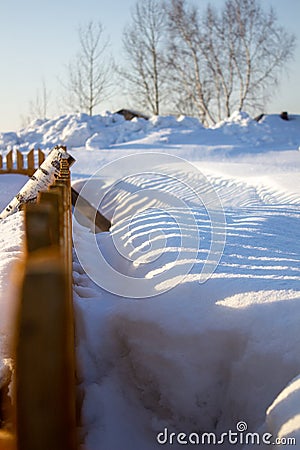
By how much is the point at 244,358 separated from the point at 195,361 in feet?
0.69

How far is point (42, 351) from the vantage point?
1.08 meters

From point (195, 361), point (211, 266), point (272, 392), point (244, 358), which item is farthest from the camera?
point (211, 266)

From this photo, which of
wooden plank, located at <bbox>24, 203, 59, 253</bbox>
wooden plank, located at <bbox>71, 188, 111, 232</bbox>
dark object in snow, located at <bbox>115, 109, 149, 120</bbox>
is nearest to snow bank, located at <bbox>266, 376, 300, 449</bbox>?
wooden plank, located at <bbox>24, 203, 59, 253</bbox>

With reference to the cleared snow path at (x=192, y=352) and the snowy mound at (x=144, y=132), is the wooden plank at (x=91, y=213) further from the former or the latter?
the snowy mound at (x=144, y=132)

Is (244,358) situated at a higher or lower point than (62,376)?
lower

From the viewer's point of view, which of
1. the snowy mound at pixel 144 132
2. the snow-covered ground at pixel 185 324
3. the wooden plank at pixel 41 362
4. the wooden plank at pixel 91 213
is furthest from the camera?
the snowy mound at pixel 144 132

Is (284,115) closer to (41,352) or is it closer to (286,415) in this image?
(286,415)

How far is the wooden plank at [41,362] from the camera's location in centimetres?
107

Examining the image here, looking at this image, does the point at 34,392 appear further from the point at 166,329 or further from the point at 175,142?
the point at 175,142

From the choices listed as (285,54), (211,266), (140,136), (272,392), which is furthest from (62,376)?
(285,54)

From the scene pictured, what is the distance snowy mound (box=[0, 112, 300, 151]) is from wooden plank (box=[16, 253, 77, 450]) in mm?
11618

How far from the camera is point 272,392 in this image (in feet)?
5.55

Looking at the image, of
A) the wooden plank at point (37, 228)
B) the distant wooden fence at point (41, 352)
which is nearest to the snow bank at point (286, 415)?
the distant wooden fence at point (41, 352)

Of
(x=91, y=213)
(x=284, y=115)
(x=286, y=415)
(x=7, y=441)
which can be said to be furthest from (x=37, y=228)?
(x=284, y=115)
